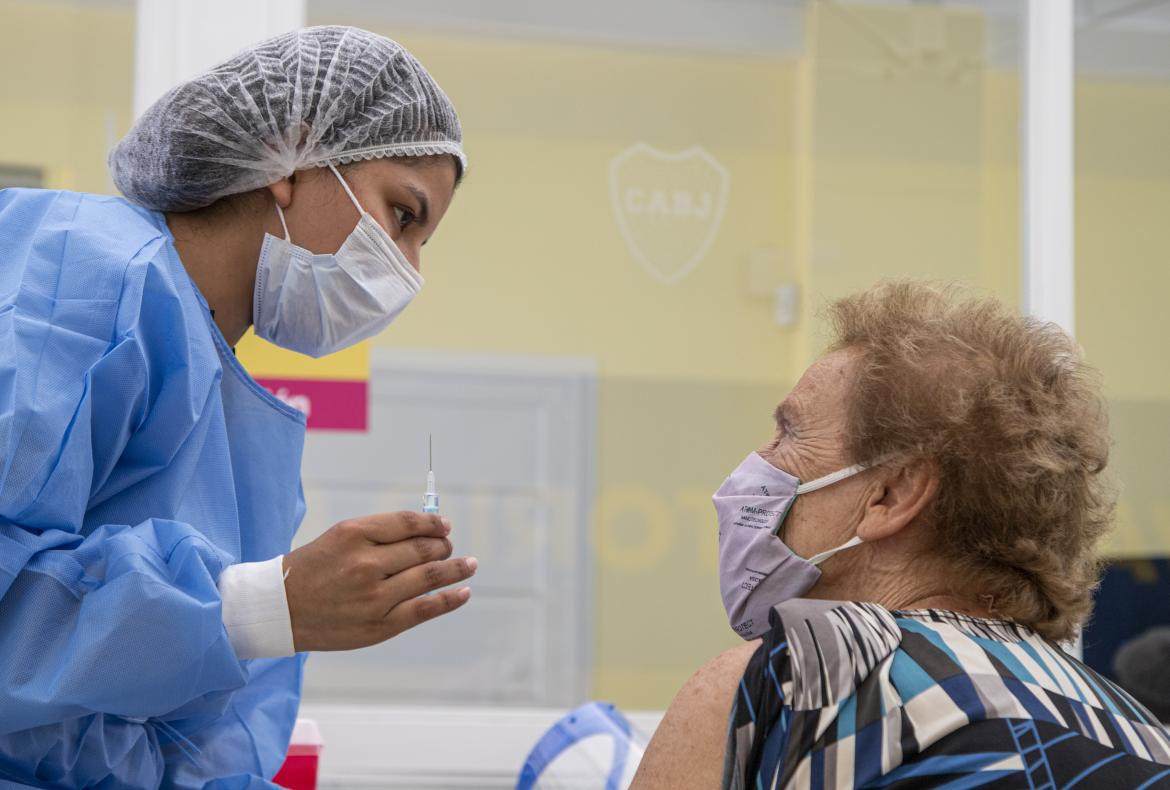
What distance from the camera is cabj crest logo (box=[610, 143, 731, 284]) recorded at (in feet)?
9.86

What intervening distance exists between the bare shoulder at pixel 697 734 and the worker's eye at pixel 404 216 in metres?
0.72

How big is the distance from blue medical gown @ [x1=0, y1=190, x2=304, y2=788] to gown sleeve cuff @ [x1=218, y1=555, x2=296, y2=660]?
0.02 metres

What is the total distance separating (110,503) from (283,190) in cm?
44

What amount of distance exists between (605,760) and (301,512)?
0.57 meters

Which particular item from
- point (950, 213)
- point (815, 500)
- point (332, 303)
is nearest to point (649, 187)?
point (950, 213)

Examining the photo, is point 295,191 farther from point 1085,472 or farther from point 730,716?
point 1085,472

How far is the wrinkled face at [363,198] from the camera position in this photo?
1534mm

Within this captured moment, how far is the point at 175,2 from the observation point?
253 centimetres

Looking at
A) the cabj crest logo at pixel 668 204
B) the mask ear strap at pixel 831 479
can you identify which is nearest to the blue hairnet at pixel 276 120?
the mask ear strap at pixel 831 479

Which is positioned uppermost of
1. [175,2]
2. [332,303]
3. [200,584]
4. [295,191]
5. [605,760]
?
[175,2]

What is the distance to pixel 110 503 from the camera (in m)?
1.30

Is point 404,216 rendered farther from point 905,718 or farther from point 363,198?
point 905,718

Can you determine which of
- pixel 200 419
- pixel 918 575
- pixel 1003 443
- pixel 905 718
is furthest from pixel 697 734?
pixel 200 419

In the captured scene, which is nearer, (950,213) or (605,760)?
(605,760)
